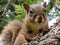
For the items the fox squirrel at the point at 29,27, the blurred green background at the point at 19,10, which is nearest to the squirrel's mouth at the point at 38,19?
the fox squirrel at the point at 29,27

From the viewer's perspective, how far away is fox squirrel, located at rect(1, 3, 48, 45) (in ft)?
9.14

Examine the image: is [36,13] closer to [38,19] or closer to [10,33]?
[38,19]

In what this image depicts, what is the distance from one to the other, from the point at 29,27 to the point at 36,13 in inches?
A: 8.7

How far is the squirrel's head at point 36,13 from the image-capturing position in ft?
8.93

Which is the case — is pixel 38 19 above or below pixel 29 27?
above

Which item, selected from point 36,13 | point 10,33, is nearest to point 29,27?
point 36,13

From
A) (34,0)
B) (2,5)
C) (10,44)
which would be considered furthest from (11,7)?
(10,44)

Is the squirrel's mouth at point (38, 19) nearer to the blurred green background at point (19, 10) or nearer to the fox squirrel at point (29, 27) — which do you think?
the fox squirrel at point (29, 27)

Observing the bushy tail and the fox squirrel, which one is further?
the bushy tail

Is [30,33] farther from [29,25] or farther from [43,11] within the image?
[43,11]

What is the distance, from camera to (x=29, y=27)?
293 centimetres

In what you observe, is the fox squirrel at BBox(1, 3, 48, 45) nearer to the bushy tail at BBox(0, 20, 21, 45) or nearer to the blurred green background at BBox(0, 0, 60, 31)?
the bushy tail at BBox(0, 20, 21, 45)

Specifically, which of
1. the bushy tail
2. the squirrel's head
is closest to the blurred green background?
the bushy tail

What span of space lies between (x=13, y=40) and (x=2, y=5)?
89cm
